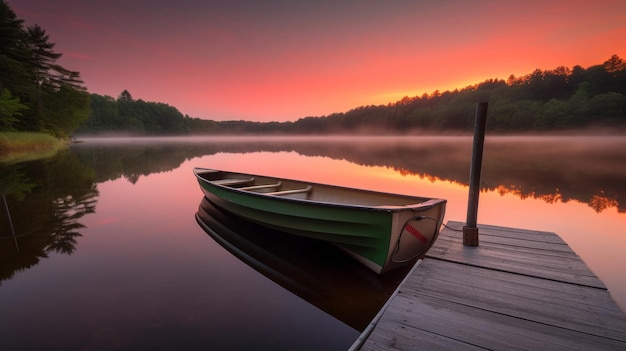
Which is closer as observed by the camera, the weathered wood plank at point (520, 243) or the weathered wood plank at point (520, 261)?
the weathered wood plank at point (520, 261)

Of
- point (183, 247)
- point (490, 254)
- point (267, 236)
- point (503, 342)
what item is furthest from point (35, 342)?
point (490, 254)

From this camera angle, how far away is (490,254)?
4223 millimetres

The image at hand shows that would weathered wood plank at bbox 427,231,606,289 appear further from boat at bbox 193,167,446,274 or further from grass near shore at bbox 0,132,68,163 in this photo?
grass near shore at bbox 0,132,68,163

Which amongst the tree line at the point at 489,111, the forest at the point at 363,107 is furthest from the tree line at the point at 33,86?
the tree line at the point at 489,111

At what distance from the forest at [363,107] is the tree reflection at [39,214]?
20340 millimetres

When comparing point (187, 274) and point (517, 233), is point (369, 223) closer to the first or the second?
point (517, 233)

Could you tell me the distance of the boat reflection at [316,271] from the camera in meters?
4.25

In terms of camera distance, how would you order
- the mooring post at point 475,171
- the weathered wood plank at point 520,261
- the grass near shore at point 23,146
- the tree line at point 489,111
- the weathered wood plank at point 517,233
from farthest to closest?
the tree line at point 489,111 < the grass near shore at point 23,146 < the weathered wood plank at point 517,233 < the mooring post at point 475,171 < the weathered wood plank at point 520,261

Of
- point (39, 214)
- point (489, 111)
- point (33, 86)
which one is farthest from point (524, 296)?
point (489, 111)

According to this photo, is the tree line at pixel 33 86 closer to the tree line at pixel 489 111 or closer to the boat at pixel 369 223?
the boat at pixel 369 223

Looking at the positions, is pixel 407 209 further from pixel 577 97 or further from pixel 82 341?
pixel 577 97

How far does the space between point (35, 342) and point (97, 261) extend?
2595mm

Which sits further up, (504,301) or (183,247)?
(504,301)

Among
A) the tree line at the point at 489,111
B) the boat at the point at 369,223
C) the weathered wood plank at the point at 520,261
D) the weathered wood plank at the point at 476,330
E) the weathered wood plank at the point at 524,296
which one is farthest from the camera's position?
the tree line at the point at 489,111
